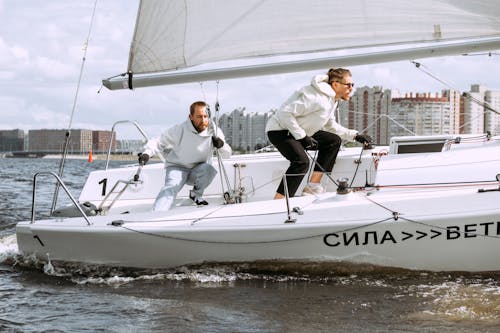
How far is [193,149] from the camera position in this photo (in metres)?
7.48

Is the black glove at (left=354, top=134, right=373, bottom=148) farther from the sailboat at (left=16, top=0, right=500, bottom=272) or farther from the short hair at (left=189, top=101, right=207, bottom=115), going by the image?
the short hair at (left=189, top=101, right=207, bottom=115)

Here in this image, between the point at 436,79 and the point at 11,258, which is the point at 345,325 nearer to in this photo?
the point at 436,79

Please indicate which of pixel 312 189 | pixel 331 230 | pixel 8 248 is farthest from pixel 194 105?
pixel 8 248

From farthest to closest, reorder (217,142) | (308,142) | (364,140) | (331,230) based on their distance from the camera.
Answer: (364,140), (217,142), (308,142), (331,230)

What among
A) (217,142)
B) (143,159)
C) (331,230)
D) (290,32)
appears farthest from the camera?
(217,142)

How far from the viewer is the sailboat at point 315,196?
5.83 meters

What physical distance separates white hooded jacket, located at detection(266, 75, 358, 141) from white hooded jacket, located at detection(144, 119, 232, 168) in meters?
0.61

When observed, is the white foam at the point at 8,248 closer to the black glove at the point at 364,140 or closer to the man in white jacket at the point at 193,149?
the man in white jacket at the point at 193,149

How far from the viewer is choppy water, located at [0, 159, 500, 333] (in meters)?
5.16

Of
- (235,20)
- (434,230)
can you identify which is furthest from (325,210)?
(235,20)

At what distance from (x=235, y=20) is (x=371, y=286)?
258 centimetres

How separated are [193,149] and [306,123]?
3.91 ft

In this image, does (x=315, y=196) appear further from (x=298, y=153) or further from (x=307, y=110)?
(x=307, y=110)

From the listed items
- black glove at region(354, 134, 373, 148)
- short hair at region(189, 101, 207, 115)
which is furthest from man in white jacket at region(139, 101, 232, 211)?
black glove at region(354, 134, 373, 148)
